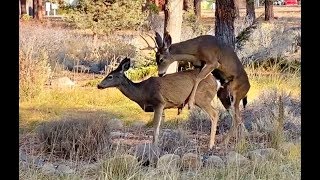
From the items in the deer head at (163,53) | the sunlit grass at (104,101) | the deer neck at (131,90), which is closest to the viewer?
the deer head at (163,53)

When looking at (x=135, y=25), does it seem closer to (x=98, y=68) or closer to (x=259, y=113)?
(x=98, y=68)

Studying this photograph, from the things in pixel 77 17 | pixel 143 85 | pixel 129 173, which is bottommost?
pixel 129 173

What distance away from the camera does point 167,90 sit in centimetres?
770

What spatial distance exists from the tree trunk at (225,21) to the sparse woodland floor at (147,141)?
108cm

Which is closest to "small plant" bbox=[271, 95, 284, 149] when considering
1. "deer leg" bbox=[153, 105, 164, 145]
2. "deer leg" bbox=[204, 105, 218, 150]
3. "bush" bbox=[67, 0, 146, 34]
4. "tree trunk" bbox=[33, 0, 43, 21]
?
"deer leg" bbox=[204, 105, 218, 150]

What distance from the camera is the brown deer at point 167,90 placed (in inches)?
301

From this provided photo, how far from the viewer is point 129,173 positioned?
587cm

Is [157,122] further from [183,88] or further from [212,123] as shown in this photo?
[212,123]

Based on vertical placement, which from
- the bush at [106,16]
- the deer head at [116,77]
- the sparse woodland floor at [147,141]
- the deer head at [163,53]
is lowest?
the sparse woodland floor at [147,141]

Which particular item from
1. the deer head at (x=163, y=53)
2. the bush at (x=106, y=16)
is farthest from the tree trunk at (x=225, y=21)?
the bush at (x=106, y=16)

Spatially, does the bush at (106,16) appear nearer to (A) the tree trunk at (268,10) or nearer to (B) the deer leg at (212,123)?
(A) the tree trunk at (268,10)

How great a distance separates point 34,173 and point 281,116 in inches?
113

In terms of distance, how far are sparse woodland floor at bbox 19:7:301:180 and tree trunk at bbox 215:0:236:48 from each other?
1075mm
